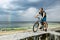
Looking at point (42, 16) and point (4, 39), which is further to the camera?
point (42, 16)

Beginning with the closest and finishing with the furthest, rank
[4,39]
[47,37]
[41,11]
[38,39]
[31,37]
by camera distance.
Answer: [4,39] → [31,37] → [38,39] → [47,37] → [41,11]

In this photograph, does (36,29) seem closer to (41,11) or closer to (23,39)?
(41,11)

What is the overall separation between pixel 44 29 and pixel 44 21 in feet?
1.46

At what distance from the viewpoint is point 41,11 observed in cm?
885

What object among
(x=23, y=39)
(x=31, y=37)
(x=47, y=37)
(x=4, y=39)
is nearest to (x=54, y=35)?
(x=47, y=37)

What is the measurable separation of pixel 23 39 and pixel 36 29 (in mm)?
3220

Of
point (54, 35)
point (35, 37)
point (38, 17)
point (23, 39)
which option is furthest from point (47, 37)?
point (23, 39)

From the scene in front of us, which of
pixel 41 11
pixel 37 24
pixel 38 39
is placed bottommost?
pixel 38 39

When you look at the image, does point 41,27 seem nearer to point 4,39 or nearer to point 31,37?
point 31,37

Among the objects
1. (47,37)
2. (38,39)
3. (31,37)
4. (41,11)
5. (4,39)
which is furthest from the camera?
(41,11)

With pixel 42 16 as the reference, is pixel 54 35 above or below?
below

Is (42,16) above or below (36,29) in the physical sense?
above

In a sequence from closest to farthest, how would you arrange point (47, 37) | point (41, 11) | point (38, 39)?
point (38, 39)
point (47, 37)
point (41, 11)

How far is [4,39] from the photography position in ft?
19.0
